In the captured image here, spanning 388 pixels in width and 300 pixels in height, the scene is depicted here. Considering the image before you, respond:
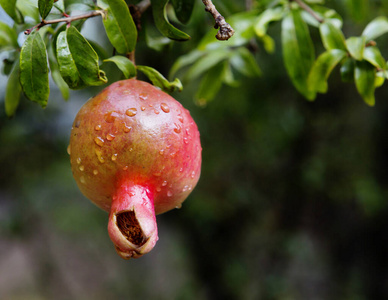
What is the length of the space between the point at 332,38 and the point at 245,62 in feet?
1.42

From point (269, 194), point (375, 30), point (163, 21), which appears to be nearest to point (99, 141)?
point (163, 21)

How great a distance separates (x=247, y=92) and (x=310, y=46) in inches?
49.5

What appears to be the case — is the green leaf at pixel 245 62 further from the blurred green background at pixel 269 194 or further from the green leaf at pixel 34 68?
the blurred green background at pixel 269 194

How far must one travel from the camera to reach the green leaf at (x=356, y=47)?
2.31ft

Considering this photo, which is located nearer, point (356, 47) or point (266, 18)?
point (356, 47)

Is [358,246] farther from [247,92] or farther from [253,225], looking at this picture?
[247,92]

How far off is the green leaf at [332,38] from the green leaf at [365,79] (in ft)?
0.20

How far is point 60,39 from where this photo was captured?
55 centimetres

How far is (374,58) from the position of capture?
0.71 meters

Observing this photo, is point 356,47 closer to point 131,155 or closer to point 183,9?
point 183,9

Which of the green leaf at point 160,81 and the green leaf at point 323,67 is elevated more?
the green leaf at point 160,81

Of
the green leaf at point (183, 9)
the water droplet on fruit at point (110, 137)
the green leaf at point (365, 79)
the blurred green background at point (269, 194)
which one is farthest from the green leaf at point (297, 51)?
the blurred green background at point (269, 194)

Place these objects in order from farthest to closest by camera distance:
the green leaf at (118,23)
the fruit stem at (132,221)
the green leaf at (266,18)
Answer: the green leaf at (266,18) < the green leaf at (118,23) < the fruit stem at (132,221)

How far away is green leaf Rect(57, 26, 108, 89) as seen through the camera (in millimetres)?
541
